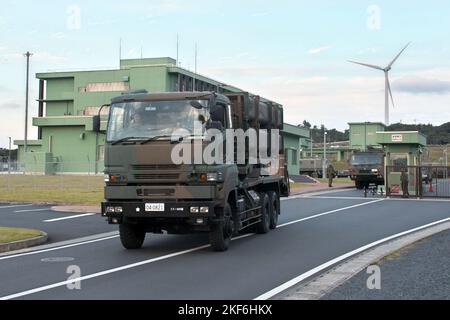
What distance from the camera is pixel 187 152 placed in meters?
11.8

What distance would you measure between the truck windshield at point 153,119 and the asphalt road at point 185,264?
2.47m

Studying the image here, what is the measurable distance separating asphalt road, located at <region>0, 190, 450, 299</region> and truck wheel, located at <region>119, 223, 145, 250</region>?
20 centimetres

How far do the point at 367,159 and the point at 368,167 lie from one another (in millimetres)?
700

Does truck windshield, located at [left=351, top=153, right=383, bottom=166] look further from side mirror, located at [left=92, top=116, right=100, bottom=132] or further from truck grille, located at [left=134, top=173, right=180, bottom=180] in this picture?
truck grille, located at [left=134, top=173, right=180, bottom=180]

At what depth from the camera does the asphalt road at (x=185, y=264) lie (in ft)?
27.7

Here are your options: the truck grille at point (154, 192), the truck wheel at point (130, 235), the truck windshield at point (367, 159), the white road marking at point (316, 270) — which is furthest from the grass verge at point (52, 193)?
the truck windshield at point (367, 159)

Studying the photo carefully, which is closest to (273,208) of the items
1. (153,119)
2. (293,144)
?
(153,119)

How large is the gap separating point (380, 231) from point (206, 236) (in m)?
4.86

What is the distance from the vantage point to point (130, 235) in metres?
13.0

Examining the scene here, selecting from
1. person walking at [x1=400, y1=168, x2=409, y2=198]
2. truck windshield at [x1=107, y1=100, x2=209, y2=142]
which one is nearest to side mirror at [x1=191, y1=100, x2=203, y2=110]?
truck windshield at [x1=107, y1=100, x2=209, y2=142]

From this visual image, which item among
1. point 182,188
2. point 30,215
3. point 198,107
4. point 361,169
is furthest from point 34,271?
point 361,169

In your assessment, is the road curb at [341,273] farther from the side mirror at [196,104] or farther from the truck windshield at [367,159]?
the truck windshield at [367,159]
